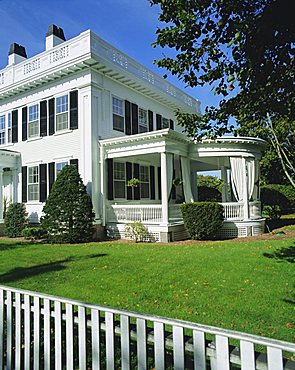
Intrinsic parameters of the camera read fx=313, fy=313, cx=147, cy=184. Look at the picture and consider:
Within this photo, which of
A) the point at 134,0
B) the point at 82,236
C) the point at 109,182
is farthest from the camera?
the point at 109,182

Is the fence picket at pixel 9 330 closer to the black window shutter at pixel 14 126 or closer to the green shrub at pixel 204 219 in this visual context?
the green shrub at pixel 204 219

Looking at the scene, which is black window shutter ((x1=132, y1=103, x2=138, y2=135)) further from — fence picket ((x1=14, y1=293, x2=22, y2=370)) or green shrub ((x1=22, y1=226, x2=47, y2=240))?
fence picket ((x1=14, y1=293, x2=22, y2=370))

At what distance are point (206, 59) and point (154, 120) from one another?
41.1 ft

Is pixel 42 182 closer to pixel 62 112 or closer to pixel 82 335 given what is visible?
pixel 62 112

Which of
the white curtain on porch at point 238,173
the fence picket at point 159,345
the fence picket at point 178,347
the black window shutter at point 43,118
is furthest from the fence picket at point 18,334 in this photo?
the black window shutter at point 43,118

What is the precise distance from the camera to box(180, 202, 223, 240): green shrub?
12.3 m

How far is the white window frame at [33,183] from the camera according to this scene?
650 inches

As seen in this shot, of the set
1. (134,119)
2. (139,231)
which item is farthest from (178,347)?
(134,119)

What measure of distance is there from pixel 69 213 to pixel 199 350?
1125 cm

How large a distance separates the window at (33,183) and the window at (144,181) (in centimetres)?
547

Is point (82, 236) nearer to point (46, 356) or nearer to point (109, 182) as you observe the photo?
point (109, 182)

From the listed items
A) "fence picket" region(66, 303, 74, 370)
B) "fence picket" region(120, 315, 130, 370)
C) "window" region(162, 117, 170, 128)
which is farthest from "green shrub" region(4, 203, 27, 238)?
"fence picket" region(120, 315, 130, 370)

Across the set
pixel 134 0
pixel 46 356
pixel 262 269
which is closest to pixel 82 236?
pixel 262 269

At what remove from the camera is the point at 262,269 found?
7.34 m
